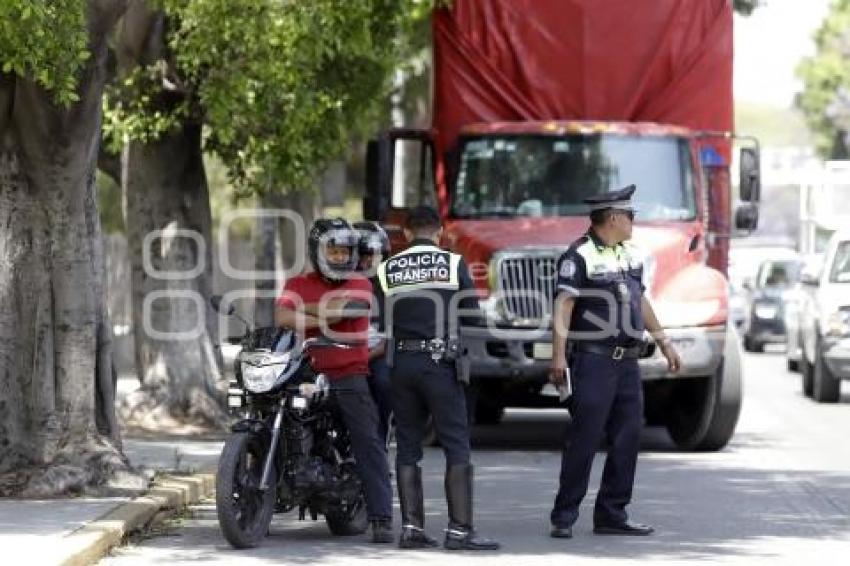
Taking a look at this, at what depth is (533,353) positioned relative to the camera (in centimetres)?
1891

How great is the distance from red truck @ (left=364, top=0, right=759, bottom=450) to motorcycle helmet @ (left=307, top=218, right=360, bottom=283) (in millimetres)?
6465

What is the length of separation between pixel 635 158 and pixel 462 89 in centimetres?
167

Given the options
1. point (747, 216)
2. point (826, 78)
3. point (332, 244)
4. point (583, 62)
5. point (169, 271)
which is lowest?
point (169, 271)

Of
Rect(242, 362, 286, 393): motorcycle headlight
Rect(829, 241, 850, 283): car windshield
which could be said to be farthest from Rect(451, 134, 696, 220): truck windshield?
Rect(829, 241, 850, 283): car windshield

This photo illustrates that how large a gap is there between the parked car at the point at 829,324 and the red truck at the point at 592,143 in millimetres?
6427

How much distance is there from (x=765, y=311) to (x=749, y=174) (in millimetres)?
25828

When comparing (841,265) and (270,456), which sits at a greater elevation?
(841,265)

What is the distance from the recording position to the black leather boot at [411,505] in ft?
41.2

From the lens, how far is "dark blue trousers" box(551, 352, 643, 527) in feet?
43.3

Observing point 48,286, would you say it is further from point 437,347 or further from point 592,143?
point 592,143

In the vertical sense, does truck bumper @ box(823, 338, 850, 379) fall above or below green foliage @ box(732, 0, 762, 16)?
below

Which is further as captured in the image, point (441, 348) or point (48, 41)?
point (48, 41)

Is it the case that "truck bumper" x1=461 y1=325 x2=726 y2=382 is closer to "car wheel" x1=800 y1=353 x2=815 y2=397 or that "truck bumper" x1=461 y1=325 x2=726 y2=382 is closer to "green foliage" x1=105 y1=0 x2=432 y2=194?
"green foliage" x1=105 y1=0 x2=432 y2=194

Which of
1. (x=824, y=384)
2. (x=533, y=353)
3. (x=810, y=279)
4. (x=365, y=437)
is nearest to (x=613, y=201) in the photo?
(x=365, y=437)
